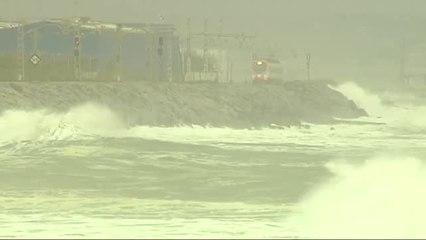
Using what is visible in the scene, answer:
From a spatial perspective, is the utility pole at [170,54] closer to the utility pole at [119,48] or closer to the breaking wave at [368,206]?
the utility pole at [119,48]

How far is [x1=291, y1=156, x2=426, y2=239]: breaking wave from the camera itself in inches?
492

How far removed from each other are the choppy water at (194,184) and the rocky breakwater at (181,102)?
6.94 feet

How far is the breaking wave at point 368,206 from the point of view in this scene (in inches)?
492

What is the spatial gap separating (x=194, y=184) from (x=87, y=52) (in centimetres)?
4250

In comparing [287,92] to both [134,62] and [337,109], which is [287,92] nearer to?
[337,109]

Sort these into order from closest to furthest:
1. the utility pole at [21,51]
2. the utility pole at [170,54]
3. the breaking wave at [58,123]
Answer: the breaking wave at [58,123] < the utility pole at [21,51] < the utility pole at [170,54]

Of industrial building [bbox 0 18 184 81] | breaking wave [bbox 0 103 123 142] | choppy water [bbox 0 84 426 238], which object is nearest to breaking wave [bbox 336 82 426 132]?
industrial building [bbox 0 18 184 81]

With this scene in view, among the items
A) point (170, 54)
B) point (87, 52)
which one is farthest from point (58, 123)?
point (170, 54)

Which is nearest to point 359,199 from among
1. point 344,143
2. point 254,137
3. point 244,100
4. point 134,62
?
point 344,143

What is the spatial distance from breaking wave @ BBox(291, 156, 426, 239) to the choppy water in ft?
0.07

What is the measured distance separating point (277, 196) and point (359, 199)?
297cm

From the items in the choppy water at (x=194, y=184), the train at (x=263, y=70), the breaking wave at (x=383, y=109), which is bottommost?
the choppy water at (x=194, y=184)

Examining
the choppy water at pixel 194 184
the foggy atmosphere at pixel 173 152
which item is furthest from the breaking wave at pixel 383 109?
the choppy water at pixel 194 184

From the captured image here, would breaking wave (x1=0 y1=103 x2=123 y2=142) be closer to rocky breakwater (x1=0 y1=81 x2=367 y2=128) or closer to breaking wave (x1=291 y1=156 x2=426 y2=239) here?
rocky breakwater (x1=0 y1=81 x2=367 y2=128)
